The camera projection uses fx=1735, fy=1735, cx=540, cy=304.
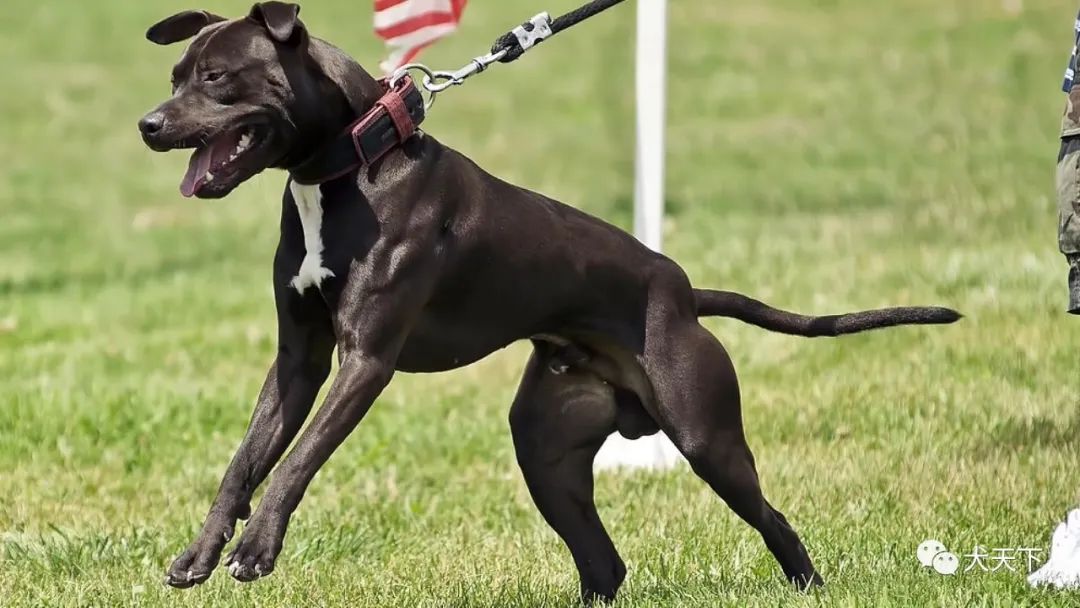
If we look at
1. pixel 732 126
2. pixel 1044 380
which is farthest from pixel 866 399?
pixel 732 126

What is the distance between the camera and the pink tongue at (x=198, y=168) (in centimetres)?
419

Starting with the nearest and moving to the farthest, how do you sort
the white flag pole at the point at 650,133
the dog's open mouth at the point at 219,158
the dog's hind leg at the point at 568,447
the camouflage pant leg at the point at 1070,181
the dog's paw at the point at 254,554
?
the dog's paw at the point at 254,554 → the dog's open mouth at the point at 219,158 → the camouflage pant leg at the point at 1070,181 → the dog's hind leg at the point at 568,447 → the white flag pole at the point at 650,133

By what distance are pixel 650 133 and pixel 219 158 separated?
3.08 m

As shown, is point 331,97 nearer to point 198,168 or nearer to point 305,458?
point 198,168

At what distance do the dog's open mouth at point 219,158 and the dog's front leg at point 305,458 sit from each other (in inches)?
21.5

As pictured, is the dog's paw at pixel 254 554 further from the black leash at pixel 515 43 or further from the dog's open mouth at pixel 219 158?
the black leash at pixel 515 43

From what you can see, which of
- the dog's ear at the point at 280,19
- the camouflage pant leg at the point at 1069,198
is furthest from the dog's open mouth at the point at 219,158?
the camouflage pant leg at the point at 1069,198

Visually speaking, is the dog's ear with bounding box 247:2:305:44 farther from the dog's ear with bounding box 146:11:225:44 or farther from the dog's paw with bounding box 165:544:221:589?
the dog's paw with bounding box 165:544:221:589

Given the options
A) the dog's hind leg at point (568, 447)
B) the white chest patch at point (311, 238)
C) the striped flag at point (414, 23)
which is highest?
the white chest patch at point (311, 238)

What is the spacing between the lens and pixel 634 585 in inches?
212

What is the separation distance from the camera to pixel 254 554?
412 centimetres

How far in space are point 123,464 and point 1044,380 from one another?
13.6 ft

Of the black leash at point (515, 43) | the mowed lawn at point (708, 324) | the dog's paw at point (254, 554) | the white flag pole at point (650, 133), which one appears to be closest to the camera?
the dog's paw at point (254, 554)

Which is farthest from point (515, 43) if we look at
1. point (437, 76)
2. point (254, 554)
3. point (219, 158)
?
point (254, 554)
